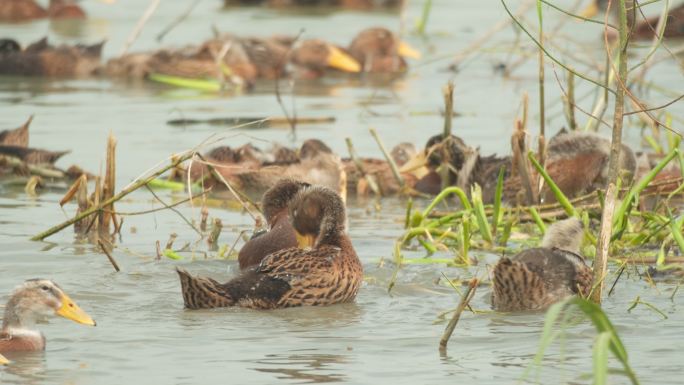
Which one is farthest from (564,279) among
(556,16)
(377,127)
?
(556,16)

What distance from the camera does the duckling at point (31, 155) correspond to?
34.2ft

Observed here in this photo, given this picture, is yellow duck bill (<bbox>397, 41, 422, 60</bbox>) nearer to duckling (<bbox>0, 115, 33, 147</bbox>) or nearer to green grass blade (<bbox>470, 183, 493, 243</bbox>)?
duckling (<bbox>0, 115, 33, 147</bbox>)

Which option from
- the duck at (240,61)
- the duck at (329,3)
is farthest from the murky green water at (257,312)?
the duck at (329,3)

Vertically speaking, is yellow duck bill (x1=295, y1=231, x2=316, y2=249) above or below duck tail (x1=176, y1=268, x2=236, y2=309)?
above

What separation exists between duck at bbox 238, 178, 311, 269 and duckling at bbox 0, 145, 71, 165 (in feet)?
9.91

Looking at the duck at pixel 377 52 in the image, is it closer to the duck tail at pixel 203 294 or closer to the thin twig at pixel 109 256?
the thin twig at pixel 109 256

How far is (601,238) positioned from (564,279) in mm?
732

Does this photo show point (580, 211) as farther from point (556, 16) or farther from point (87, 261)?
point (556, 16)

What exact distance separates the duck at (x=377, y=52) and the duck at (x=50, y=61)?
313cm

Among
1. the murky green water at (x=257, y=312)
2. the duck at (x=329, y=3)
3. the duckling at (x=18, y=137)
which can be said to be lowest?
the murky green water at (x=257, y=312)

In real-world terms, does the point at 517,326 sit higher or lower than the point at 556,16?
lower

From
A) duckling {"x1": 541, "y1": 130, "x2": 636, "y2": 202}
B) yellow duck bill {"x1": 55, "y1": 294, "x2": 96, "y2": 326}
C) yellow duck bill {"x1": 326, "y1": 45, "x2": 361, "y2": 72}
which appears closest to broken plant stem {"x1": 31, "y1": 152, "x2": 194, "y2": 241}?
yellow duck bill {"x1": 55, "y1": 294, "x2": 96, "y2": 326}

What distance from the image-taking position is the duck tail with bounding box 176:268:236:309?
6.48m

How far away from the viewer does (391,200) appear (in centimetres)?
1005
